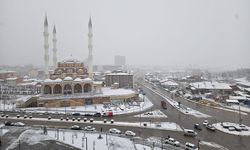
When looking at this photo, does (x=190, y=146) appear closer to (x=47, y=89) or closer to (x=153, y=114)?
(x=153, y=114)

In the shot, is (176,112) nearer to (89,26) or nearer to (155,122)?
(155,122)

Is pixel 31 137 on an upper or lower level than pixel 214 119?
upper

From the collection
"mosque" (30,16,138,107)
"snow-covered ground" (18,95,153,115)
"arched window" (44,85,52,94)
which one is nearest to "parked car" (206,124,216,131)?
"snow-covered ground" (18,95,153,115)

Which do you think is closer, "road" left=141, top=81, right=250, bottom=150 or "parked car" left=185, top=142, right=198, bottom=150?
"parked car" left=185, top=142, right=198, bottom=150

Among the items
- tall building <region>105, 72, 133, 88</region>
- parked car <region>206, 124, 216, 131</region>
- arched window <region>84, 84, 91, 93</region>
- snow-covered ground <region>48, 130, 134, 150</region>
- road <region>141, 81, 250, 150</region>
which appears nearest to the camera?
snow-covered ground <region>48, 130, 134, 150</region>

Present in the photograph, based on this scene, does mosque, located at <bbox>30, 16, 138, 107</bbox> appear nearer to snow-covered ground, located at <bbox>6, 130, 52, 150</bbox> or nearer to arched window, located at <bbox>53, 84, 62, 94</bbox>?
arched window, located at <bbox>53, 84, 62, 94</bbox>

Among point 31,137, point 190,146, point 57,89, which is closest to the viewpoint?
point 190,146

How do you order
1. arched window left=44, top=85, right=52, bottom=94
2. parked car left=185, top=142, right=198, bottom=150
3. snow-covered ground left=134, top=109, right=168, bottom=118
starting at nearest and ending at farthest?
parked car left=185, top=142, right=198, bottom=150, snow-covered ground left=134, top=109, right=168, bottom=118, arched window left=44, top=85, right=52, bottom=94

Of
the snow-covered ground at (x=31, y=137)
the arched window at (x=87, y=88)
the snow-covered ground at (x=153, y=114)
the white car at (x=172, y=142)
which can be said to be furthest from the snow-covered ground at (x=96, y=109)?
the white car at (x=172, y=142)

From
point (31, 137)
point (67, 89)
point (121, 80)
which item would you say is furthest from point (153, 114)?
point (121, 80)

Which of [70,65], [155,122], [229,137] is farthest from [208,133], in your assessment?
[70,65]

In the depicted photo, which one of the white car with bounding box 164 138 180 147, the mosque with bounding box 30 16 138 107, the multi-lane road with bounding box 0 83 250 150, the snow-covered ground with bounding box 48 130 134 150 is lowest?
the multi-lane road with bounding box 0 83 250 150
